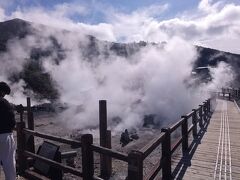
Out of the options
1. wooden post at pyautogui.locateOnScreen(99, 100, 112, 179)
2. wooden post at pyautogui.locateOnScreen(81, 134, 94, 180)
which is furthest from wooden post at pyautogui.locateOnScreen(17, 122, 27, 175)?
wooden post at pyautogui.locateOnScreen(81, 134, 94, 180)

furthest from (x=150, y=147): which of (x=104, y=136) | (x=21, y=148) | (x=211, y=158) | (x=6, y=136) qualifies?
(x=104, y=136)

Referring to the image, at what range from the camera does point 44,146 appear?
6637mm

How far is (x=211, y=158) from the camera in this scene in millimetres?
7332

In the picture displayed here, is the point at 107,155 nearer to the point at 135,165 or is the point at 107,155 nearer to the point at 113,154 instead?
the point at 113,154

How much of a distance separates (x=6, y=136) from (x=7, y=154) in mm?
273

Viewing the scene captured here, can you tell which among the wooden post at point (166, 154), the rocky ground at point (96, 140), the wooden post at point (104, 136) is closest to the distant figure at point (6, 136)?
the wooden post at point (166, 154)

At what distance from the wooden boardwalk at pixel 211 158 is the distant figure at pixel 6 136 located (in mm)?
3000

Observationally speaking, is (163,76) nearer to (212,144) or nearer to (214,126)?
(214,126)

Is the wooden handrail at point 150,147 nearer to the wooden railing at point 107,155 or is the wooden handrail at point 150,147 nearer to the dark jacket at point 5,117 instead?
the wooden railing at point 107,155

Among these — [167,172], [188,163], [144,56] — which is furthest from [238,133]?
[144,56]

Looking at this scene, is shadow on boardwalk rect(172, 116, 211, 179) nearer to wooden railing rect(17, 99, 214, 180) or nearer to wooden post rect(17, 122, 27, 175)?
wooden railing rect(17, 99, 214, 180)

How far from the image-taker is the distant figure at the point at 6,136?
15.2ft

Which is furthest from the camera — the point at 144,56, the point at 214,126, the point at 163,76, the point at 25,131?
the point at 144,56

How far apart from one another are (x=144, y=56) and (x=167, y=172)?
80.1ft
